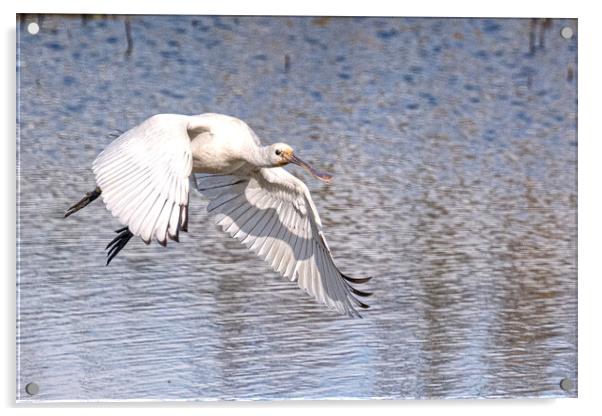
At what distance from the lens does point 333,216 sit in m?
3.73

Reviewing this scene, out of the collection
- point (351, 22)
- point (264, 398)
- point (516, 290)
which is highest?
point (351, 22)

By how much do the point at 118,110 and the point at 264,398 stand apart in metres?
0.80

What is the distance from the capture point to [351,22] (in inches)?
145

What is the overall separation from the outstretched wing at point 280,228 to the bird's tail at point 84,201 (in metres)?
0.26

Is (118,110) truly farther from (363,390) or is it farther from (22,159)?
(363,390)

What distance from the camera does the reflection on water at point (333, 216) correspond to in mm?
3643

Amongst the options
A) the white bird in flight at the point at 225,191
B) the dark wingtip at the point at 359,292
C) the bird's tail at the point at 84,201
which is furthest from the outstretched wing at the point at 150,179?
the dark wingtip at the point at 359,292

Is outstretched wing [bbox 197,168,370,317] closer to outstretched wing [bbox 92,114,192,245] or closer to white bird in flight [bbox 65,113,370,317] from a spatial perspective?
white bird in flight [bbox 65,113,370,317]

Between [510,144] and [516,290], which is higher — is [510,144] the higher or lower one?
the higher one

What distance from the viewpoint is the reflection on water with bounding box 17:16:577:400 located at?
3.64 metres

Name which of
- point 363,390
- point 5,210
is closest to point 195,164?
point 5,210

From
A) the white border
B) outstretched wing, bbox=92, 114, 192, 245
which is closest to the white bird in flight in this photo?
outstretched wing, bbox=92, 114, 192, 245
